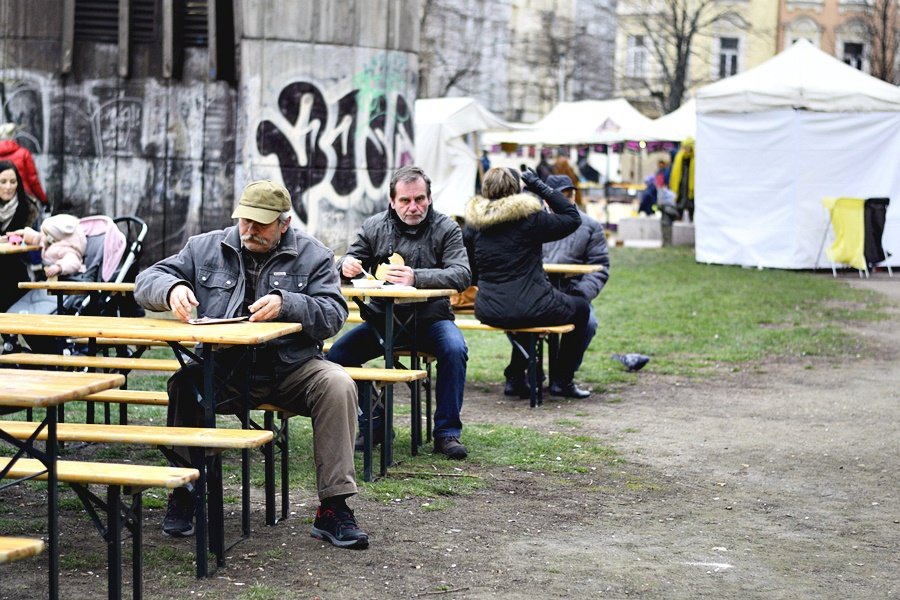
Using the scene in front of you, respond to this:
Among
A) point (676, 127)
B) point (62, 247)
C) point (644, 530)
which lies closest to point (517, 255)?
point (644, 530)

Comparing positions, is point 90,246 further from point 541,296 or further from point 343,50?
point 343,50

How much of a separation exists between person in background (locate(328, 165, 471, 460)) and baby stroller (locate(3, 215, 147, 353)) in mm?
2275

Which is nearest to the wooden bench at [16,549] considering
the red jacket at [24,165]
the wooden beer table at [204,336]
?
the wooden beer table at [204,336]

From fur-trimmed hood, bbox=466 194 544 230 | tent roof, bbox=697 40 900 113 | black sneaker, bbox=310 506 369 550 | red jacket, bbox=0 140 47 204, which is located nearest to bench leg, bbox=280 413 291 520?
black sneaker, bbox=310 506 369 550

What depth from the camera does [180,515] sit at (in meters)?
5.92

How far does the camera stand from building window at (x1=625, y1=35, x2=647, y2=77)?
5731cm

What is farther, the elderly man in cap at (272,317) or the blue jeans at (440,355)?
the blue jeans at (440,355)

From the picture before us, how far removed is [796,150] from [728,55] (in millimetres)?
39682

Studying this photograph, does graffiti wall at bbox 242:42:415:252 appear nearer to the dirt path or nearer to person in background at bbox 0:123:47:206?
person in background at bbox 0:123:47:206

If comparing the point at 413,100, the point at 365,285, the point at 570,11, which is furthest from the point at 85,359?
the point at 570,11

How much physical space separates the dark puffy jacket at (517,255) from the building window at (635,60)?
161 feet

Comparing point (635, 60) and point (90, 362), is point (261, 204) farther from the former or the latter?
point (635, 60)

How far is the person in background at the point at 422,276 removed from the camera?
784 cm

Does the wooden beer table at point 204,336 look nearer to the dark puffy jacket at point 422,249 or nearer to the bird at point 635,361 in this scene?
the dark puffy jacket at point 422,249
